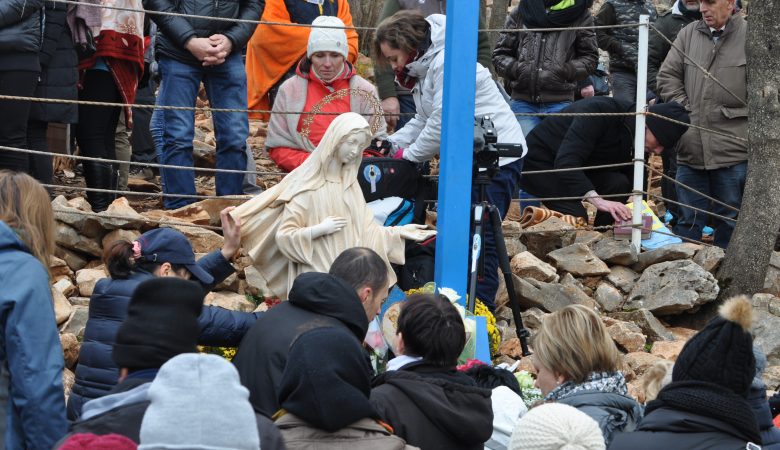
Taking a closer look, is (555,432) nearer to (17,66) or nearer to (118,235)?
(118,235)

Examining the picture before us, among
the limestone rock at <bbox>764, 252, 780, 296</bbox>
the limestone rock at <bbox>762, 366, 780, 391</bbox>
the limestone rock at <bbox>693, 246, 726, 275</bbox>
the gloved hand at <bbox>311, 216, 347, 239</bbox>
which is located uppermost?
the gloved hand at <bbox>311, 216, 347, 239</bbox>

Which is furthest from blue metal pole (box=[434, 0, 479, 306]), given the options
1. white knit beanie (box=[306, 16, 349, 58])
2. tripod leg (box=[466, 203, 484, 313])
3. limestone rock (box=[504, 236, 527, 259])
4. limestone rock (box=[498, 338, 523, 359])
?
limestone rock (box=[504, 236, 527, 259])

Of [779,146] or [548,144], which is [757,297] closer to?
[779,146]

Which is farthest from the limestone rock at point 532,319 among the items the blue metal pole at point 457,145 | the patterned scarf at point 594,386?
the patterned scarf at point 594,386

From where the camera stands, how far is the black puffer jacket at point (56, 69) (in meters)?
7.30

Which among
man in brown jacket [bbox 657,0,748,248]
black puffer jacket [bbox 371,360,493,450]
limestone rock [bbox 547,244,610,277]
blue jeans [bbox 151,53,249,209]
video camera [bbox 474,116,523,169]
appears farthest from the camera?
man in brown jacket [bbox 657,0,748,248]

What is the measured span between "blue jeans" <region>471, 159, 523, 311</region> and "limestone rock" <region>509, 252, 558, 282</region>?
667 millimetres

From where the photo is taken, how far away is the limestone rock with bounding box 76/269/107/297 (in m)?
7.02

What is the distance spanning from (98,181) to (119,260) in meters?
3.40

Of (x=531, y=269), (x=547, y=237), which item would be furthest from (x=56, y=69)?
(x=547, y=237)

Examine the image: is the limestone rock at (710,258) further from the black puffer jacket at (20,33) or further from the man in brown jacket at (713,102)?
the black puffer jacket at (20,33)

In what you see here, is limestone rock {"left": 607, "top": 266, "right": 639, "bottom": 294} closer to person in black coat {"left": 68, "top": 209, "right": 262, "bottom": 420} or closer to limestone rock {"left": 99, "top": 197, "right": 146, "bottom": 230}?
limestone rock {"left": 99, "top": 197, "right": 146, "bottom": 230}

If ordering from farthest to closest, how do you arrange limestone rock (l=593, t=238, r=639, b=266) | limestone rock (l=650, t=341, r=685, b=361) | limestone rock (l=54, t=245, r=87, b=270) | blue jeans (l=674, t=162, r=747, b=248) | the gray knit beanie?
blue jeans (l=674, t=162, r=747, b=248), limestone rock (l=593, t=238, r=639, b=266), limestone rock (l=54, t=245, r=87, b=270), limestone rock (l=650, t=341, r=685, b=361), the gray knit beanie

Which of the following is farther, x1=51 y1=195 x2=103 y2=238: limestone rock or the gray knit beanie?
x1=51 y1=195 x2=103 y2=238: limestone rock
